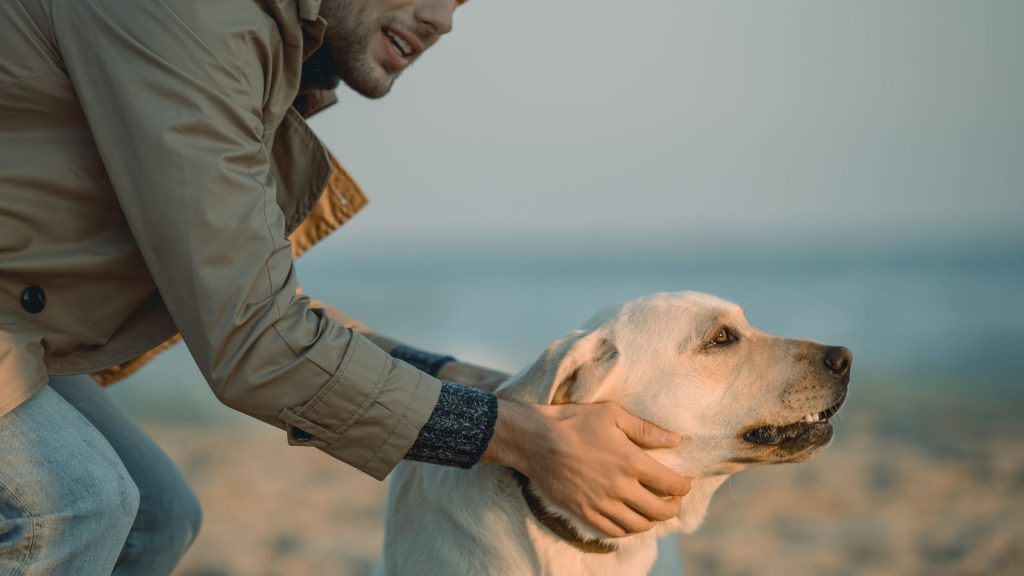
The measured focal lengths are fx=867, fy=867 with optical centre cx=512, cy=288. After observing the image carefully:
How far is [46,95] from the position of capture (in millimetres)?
2068

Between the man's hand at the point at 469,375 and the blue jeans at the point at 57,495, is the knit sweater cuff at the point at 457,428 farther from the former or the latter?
the man's hand at the point at 469,375

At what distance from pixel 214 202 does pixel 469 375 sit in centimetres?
139

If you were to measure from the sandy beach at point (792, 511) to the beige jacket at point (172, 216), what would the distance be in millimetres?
2994

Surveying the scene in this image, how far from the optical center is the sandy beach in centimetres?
482

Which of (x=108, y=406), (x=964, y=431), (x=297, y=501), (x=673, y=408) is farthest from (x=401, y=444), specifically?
(x=964, y=431)

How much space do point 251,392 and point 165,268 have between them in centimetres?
35

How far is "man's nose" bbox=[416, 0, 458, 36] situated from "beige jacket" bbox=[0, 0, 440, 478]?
0.79m

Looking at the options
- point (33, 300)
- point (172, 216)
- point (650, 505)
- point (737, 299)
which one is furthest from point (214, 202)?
point (737, 299)

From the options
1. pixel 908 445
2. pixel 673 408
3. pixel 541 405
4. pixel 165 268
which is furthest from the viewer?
pixel 908 445

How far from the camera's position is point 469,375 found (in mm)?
3152

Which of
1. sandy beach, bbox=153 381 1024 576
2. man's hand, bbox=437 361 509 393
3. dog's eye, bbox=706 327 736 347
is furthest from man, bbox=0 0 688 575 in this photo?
sandy beach, bbox=153 381 1024 576

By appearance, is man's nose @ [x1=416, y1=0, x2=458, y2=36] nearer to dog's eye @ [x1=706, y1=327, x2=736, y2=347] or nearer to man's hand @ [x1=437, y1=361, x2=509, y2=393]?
man's hand @ [x1=437, y1=361, x2=509, y2=393]

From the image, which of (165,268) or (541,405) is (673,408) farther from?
(165,268)

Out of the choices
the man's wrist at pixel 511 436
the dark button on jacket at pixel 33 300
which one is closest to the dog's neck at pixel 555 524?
the man's wrist at pixel 511 436
